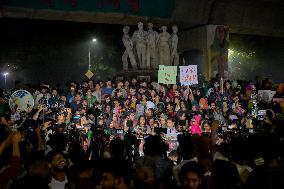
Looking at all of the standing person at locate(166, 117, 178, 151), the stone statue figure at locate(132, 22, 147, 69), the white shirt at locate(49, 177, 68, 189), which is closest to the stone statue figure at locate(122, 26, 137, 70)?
the stone statue figure at locate(132, 22, 147, 69)

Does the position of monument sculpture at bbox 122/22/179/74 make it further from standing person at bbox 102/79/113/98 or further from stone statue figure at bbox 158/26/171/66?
standing person at bbox 102/79/113/98

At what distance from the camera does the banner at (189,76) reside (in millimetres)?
18062

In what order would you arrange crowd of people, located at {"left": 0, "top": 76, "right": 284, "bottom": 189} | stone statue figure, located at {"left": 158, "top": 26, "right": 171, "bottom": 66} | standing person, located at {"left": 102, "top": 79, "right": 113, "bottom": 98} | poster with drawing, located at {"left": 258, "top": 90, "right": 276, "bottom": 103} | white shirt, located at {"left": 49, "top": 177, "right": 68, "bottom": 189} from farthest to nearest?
1. stone statue figure, located at {"left": 158, "top": 26, "right": 171, "bottom": 66}
2. standing person, located at {"left": 102, "top": 79, "right": 113, "bottom": 98}
3. poster with drawing, located at {"left": 258, "top": 90, "right": 276, "bottom": 103}
4. white shirt, located at {"left": 49, "top": 177, "right": 68, "bottom": 189}
5. crowd of people, located at {"left": 0, "top": 76, "right": 284, "bottom": 189}

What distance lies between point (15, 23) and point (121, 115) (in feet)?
45.7

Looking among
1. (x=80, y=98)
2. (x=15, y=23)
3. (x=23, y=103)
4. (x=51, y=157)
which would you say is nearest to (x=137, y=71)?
(x=80, y=98)

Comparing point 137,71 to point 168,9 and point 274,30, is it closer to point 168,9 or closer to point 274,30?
point 168,9

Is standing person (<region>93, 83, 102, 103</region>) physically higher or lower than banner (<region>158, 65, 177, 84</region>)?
lower

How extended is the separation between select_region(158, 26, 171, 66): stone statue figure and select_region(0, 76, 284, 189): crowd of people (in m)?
5.82

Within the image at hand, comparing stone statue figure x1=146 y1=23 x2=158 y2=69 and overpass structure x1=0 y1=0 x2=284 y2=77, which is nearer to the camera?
overpass structure x1=0 y1=0 x2=284 y2=77

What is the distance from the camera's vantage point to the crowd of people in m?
4.44

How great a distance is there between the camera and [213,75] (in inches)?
1000

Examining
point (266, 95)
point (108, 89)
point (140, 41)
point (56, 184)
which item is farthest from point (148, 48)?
point (56, 184)

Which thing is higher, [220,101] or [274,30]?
[274,30]

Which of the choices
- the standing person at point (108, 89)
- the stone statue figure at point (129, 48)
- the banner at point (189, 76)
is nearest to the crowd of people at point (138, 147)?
the standing person at point (108, 89)
